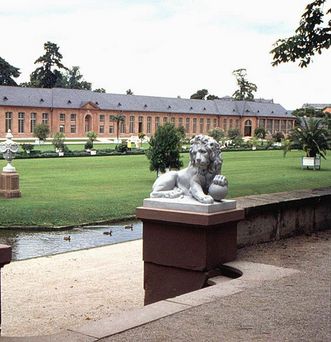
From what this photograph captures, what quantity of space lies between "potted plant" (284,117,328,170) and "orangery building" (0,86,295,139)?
34.8 meters

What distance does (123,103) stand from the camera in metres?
82.9

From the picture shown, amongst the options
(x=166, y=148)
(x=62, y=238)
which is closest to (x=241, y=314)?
(x=62, y=238)

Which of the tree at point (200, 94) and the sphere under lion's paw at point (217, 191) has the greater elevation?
the tree at point (200, 94)

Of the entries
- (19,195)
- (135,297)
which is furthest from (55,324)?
(19,195)

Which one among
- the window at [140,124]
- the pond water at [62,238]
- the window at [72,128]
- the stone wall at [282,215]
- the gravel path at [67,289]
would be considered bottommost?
the pond water at [62,238]

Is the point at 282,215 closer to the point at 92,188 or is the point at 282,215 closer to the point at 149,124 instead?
the point at 92,188

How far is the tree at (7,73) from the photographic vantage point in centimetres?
8194

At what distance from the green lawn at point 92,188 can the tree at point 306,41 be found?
443 cm

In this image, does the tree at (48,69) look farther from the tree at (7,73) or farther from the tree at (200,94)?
the tree at (200,94)

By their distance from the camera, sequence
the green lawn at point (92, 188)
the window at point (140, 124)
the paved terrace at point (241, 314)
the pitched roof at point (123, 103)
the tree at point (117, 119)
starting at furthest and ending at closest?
the window at point (140, 124) < the tree at point (117, 119) < the pitched roof at point (123, 103) < the green lawn at point (92, 188) < the paved terrace at point (241, 314)

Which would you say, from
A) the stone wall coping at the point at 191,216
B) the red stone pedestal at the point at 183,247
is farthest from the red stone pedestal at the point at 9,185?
the stone wall coping at the point at 191,216

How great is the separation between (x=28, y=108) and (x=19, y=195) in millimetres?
58190

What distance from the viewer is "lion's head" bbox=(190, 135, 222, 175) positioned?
529 cm

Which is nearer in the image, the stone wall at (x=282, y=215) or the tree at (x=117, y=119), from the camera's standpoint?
Result: the stone wall at (x=282, y=215)
